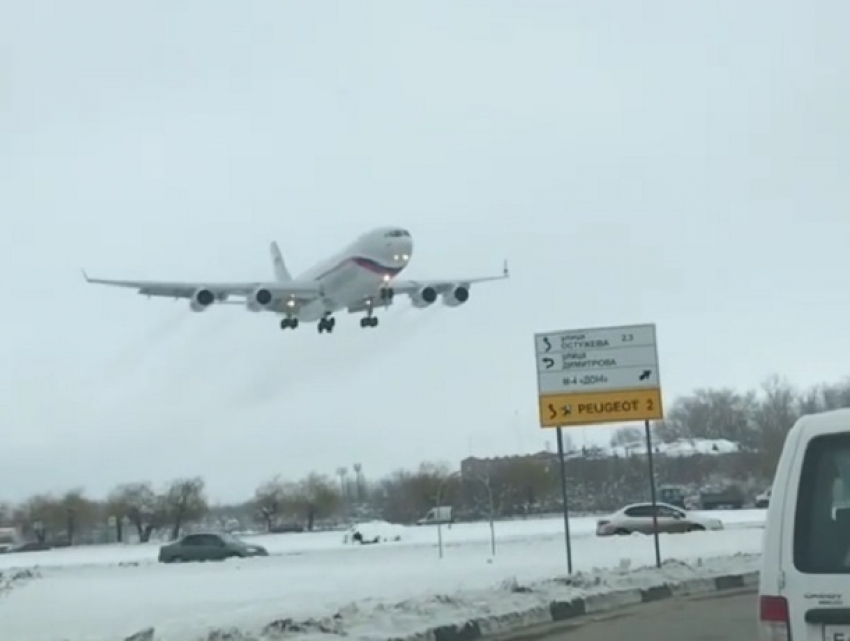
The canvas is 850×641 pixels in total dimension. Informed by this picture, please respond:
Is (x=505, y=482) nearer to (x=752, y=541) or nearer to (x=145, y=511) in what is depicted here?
(x=145, y=511)

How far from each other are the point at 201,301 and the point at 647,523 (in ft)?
64.6

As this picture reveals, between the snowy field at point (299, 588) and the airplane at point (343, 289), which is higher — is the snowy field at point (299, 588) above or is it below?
below

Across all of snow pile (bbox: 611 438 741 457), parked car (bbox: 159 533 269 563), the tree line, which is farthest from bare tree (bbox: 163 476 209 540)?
parked car (bbox: 159 533 269 563)

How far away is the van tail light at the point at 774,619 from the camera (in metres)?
5.18

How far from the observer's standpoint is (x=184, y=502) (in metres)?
124

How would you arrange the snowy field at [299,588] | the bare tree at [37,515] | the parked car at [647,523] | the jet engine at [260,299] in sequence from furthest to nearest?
1. the bare tree at [37,515]
2. the jet engine at [260,299]
3. the parked car at [647,523]
4. the snowy field at [299,588]

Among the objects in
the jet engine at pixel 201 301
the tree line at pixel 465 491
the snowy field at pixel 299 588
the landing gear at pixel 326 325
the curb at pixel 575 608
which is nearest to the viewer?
the curb at pixel 575 608

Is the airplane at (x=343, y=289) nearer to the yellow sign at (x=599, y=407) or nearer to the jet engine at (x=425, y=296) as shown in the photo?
the jet engine at (x=425, y=296)

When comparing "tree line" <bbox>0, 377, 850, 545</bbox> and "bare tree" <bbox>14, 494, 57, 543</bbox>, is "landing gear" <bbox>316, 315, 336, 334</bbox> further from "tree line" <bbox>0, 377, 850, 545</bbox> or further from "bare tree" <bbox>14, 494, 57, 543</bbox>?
"bare tree" <bbox>14, 494, 57, 543</bbox>

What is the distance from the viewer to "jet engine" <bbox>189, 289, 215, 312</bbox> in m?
50.6

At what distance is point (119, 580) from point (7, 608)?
8.25 metres

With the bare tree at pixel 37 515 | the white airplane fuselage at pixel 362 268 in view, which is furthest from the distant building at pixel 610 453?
the white airplane fuselage at pixel 362 268

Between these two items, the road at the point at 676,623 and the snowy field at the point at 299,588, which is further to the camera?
the snowy field at the point at 299,588

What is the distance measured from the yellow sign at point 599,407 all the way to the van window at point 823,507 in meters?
16.4
